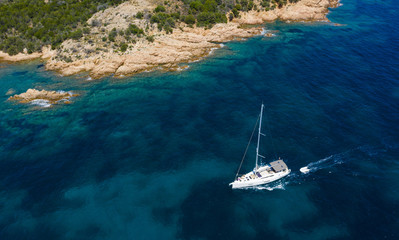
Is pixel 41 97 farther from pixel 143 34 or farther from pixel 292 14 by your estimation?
pixel 292 14

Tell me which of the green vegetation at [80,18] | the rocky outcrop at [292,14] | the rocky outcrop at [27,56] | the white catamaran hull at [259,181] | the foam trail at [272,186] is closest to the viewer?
the white catamaran hull at [259,181]

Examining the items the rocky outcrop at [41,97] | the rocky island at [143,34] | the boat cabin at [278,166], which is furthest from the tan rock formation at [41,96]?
the boat cabin at [278,166]

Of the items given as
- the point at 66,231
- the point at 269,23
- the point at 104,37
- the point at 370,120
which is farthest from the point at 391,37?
the point at 66,231

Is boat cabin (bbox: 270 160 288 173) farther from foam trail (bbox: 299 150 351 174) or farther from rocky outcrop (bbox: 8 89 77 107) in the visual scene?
rocky outcrop (bbox: 8 89 77 107)

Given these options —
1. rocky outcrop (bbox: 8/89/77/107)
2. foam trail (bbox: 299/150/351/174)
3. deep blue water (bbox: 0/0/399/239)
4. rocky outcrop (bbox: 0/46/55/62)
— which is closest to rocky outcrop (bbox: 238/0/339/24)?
deep blue water (bbox: 0/0/399/239)

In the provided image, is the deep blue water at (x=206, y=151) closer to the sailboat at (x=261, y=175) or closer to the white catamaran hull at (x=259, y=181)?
the white catamaran hull at (x=259, y=181)
